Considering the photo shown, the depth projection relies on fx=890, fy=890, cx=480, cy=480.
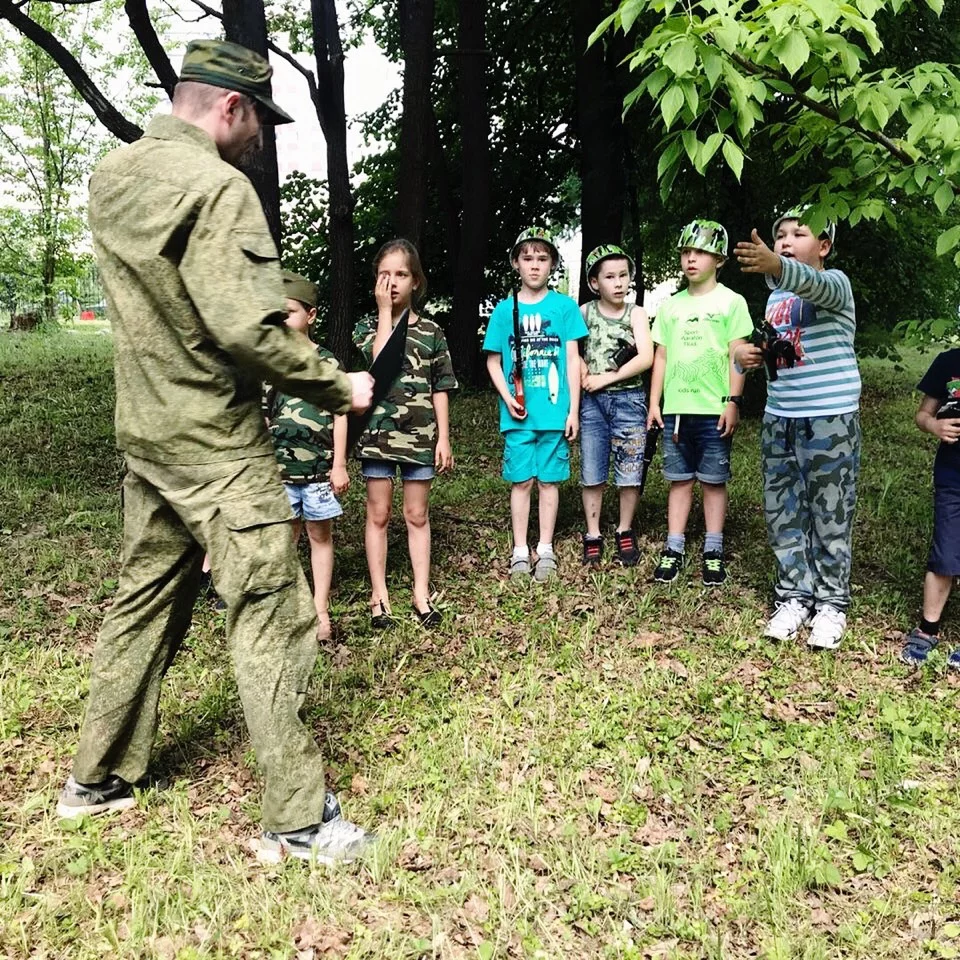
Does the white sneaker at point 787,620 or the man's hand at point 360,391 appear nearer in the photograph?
the man's hand at point 360,391

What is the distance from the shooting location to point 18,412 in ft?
32.8

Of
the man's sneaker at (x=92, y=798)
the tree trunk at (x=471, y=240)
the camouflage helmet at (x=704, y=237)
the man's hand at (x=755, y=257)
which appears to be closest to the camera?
the man's sneaker at (x=92, y=798)

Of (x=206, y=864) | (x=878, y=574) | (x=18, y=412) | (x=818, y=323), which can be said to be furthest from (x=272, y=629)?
(x=18, y=412)

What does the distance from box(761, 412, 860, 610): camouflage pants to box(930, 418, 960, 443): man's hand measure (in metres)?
0.37

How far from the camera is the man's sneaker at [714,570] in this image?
5.46 m

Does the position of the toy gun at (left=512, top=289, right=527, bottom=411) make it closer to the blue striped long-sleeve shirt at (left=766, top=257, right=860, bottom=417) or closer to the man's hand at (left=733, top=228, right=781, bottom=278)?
the blue striped long-sleeve shirt at (left=766, top=257, right=860, bottom=417)

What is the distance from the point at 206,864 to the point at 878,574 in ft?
14.7

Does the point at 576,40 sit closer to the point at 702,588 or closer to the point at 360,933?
the point at 702,588

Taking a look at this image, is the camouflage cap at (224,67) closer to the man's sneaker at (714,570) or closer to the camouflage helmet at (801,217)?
the camouflage helmet at (801,217)

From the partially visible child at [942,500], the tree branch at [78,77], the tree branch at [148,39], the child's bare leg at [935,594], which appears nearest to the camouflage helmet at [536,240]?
the partially visible child at [942,500]

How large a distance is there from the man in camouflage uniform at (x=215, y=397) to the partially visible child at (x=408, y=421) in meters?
1.62

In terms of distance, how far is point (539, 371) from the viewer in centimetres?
546

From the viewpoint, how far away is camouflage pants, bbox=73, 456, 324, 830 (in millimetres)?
2879

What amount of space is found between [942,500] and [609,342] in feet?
7.01
